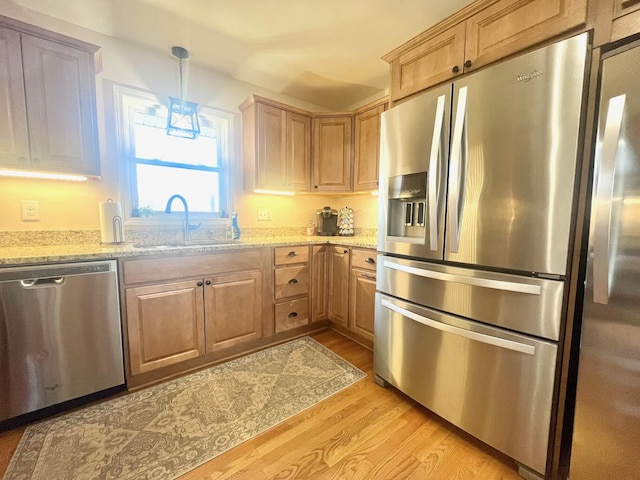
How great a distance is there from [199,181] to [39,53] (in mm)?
1202

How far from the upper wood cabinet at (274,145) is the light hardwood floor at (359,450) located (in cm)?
194

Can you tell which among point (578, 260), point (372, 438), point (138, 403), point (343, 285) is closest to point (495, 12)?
point (578, 260)

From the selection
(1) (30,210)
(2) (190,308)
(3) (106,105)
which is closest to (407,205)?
(2) (190,308)

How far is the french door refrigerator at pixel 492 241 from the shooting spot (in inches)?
41.6

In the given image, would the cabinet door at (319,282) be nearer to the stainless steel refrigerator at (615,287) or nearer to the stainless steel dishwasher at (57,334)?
the stainless steel dishwasher at (57,334)

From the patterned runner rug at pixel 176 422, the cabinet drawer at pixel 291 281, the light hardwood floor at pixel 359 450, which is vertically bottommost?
the light hardwood floor at pixel 359 450

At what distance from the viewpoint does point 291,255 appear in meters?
2.40

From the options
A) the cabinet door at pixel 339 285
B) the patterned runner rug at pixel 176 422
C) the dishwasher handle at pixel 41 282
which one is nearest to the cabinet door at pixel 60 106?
the dishwasher handle at pixel 41 282

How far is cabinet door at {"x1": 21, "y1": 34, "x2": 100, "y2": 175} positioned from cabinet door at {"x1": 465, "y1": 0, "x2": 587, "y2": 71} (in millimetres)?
2268

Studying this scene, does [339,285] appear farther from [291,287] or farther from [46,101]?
[46,101]

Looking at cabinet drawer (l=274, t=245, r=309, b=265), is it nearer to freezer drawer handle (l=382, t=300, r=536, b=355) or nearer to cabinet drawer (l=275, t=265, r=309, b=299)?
cabinet drawer (l=275, t=265, r=309, b=299)

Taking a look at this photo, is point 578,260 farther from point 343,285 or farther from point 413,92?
point 343,285

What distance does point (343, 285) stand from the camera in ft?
8.16

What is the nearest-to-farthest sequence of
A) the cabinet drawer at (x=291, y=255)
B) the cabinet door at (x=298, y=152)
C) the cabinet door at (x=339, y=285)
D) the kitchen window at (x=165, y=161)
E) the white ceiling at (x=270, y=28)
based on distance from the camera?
the white ceiling at (x=270, y=28), the kitchen window at (x=165, y=161), the cabinet drawer at (x=291, y=255), the cabinet door at (x=339, y=285), the cabinet door at (x=298, y=152)
